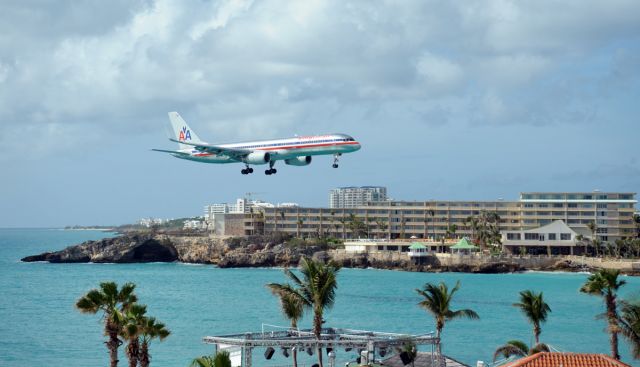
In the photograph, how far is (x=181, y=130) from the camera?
99.7 metres

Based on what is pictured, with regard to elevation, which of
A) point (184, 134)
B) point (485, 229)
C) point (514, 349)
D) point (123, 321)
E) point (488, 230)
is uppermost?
point (184, 134)

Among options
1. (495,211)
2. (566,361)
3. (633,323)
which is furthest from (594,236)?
(566,361)

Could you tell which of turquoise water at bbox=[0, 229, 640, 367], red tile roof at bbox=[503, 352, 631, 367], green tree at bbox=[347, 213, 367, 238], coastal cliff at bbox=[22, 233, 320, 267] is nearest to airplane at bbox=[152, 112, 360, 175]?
turquoise water at bbox=[0, 229, 640, 367]

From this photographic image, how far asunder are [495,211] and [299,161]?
11414 cm

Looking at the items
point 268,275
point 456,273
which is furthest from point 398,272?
point 268,275

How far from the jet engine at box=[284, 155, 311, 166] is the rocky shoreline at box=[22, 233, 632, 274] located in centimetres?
8145

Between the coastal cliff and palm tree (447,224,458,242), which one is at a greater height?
palm tree (447,224,458,242)

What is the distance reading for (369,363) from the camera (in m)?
31.6

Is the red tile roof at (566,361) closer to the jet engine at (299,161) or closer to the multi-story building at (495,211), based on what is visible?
the jet engine at (299,161)

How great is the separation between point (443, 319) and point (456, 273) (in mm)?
116139

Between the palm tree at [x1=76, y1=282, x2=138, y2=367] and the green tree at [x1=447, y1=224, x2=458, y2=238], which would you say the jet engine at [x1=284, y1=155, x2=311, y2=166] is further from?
the green tree at [x1=447, y1=224, x2=458, y2=238]

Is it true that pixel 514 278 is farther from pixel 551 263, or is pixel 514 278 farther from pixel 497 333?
pixel 497 333

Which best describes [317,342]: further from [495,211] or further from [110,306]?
[495,211]

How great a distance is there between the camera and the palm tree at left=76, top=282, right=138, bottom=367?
32469mm
